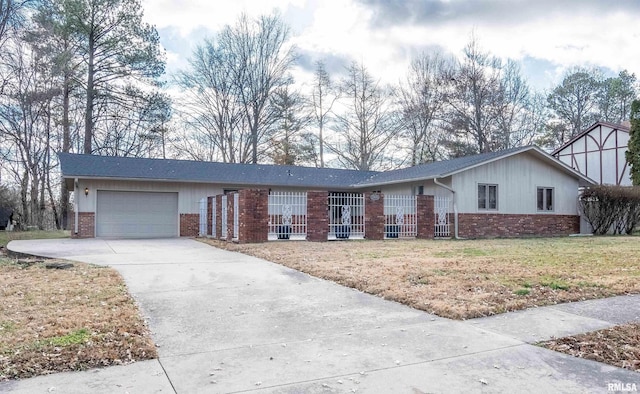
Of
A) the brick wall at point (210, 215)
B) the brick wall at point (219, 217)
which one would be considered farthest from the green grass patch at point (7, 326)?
the brick wall at point (210, 215)

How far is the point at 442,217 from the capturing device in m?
17.5

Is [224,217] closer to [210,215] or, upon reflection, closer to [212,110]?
[210,215]

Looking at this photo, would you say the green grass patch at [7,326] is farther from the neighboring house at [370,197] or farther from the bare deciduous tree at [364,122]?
the bare deciduous tree at [364,122]

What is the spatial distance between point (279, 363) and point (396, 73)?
29408 millimetres

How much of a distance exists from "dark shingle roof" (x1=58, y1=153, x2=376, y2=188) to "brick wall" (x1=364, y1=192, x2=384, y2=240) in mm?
6358

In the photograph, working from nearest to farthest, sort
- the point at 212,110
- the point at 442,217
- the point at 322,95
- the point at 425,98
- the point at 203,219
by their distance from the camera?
the point at 442,217
the point at 203,219
the point at 212,110
the point at 425,98
the point at 322,95

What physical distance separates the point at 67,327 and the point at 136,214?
52.0 feet

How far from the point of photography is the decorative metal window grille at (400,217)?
16.6 meters

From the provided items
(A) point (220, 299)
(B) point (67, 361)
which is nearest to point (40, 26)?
(A) point (220, 299)

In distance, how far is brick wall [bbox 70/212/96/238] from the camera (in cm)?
1772

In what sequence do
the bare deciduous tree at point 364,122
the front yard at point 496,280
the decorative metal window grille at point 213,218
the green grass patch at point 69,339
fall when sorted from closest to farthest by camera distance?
the green grass patch at point 69,339 → the front yard at point 496,280 → the decorative metal window grille at point 213,218 → the bare deciduous tree at point 364,122

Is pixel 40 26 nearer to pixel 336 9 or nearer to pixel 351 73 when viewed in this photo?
pixel 336 9

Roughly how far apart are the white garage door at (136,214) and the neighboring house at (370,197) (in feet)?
0.13
